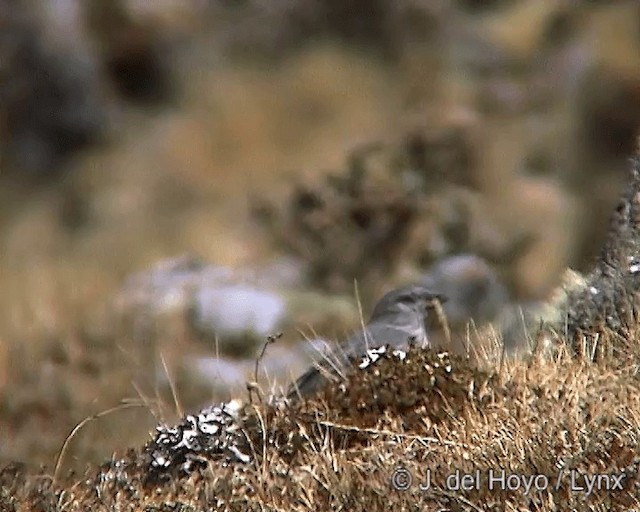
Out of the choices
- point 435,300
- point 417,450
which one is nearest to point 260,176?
point 417,450

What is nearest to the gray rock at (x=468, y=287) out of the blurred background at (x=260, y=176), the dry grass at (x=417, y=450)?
the blurred background at (x=260, y=176)

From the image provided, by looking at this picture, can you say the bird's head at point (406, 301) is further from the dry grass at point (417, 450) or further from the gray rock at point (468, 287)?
the dry grass at point (417, 450)

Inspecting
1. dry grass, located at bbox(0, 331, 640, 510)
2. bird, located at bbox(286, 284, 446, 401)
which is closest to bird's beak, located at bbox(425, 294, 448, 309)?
bird, located at bbox(286, 284, 446, 401)

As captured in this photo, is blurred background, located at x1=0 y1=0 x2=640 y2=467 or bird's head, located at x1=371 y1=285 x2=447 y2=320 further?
bird's head, located at x1=371 y1=285 x2=447 y2=320

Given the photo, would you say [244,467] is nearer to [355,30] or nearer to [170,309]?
[170,309]

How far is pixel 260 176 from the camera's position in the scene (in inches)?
93.8

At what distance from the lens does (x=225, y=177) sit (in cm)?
236

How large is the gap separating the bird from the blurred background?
0.19 ft

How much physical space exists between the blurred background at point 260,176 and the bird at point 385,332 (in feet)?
0.19

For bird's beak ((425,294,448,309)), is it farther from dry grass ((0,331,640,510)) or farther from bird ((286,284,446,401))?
dry grass ((0,331,640,510))

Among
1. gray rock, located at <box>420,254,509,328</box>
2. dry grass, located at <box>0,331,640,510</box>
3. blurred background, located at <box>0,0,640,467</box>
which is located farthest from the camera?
gray rock, located at <box>420,254,509,328</box>

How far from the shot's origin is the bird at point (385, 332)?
295 cm

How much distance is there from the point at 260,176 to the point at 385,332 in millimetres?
848

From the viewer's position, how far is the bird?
295 centimetres
